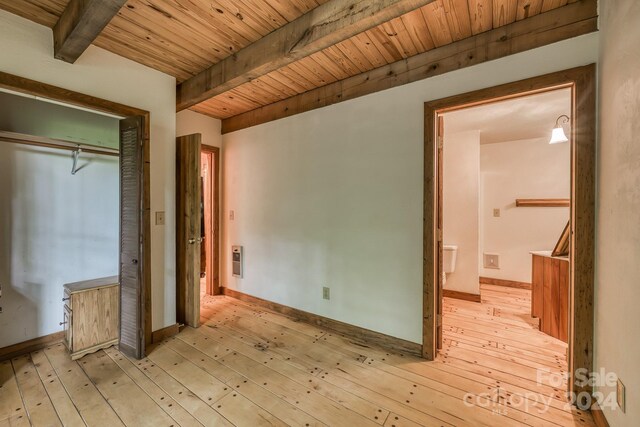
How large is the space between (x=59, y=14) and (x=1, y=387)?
2587 mm

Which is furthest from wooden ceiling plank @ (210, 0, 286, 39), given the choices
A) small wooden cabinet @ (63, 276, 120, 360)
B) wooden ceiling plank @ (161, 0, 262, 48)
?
small wooden cabinet @ (63, 276, 120, 360)

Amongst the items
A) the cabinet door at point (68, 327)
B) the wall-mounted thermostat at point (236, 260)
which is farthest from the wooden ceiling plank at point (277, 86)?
the cabinet door at point (68, 327)

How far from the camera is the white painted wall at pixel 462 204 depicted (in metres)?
3.86

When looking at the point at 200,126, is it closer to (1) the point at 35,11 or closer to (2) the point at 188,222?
(2) the point at 188,222

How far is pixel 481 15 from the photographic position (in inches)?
71.8

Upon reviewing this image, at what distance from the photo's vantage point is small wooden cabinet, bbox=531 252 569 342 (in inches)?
100

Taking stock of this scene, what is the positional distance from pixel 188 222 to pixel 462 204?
365 centimetres

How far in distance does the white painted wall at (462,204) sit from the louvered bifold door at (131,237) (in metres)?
3.61

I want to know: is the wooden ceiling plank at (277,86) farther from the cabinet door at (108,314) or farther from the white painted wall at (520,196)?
the white painted wall at (520,196)

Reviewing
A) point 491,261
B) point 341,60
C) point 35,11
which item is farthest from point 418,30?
point 491,261

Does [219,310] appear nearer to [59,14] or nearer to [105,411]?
[105,411]

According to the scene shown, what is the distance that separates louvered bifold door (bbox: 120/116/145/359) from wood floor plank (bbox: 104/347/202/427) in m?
0.09

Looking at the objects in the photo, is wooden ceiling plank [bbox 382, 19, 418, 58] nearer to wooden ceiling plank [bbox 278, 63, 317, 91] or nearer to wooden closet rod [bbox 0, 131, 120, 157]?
wooden ceiling plank [bbox 278, 63, 317, 91]

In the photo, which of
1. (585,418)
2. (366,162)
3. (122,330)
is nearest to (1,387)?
(122,330)
